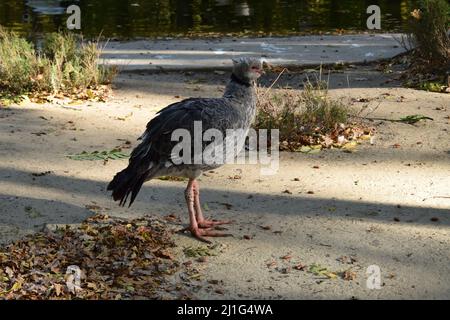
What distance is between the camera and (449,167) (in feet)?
27.3

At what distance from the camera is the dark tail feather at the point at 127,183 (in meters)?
5.93

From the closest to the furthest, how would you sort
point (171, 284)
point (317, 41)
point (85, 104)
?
1. point (171, 284)
2. point (85, 104)
3. point (317, 41)

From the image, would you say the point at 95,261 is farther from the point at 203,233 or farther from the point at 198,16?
the point at 198,16

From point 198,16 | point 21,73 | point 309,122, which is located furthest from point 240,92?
point 198,16

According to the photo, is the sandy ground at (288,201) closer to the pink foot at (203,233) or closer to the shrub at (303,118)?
the pink foot at (203,233)

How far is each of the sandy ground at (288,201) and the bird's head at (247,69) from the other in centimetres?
135

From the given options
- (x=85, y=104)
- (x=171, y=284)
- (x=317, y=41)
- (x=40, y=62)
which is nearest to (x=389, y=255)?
(x=171, y=284)

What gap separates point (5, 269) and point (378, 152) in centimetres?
493

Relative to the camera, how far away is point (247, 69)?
6238 mm

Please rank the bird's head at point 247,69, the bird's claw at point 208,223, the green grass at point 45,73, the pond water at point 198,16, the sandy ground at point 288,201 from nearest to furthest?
the sandy ground at point 288,201
the bird's head at point 247,69
the bird's claw at point 208,223
the green grass at point 45,73
the pond water at point 198,16

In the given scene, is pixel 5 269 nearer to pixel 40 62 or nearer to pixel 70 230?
pixel 70 230

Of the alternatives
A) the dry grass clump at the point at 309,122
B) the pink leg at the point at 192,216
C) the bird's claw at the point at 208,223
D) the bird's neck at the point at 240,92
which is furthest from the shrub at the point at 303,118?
the pink leg at the point at 192,216

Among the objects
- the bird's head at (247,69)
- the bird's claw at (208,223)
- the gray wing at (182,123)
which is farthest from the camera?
the bird's claw at (208,223)

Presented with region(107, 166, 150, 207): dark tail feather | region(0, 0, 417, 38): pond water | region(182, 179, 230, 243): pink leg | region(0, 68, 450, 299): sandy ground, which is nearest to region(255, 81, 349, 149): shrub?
region(0, 68, 450, 299): sandy ground
